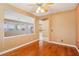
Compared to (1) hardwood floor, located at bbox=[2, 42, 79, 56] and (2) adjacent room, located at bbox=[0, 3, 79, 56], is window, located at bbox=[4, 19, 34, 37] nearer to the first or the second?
(2) adjacent room, located at bbox=[0, 3, 79, 56]

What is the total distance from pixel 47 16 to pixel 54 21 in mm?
491

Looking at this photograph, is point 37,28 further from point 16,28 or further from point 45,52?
point 45,52

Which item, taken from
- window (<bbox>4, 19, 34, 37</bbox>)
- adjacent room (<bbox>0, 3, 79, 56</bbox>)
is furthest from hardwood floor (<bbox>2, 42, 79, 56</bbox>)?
window (<bbox>4, 19, 34, 37</bbox>)

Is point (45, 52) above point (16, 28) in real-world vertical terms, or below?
below

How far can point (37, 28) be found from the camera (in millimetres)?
5465

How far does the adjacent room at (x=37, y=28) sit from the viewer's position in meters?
3.18

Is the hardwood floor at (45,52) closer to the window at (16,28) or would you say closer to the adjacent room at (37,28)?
the adjacent room at (37,28)

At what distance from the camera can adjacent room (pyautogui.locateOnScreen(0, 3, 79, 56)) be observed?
3183mm

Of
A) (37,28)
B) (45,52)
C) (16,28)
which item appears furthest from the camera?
(37,28)

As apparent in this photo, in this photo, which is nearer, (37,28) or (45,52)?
(45,52)

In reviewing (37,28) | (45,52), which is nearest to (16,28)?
(37,28)

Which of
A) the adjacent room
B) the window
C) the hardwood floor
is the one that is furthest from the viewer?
the window

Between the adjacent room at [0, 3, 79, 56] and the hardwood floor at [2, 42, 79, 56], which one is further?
the adjacent room at [0, 3, 79, 56]

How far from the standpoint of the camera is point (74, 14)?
12.7 feet
